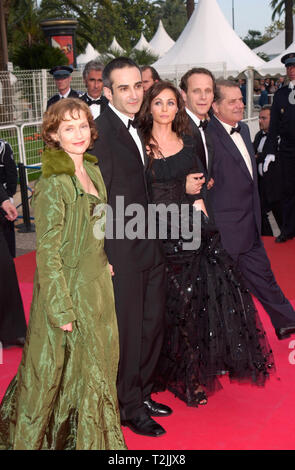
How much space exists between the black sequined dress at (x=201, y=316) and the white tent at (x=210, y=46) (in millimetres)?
16545

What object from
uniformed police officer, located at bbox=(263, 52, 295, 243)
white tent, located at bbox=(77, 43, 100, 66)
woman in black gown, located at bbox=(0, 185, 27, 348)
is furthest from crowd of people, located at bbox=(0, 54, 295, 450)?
white tent, located at bbox=(77, 43, 100, 66)

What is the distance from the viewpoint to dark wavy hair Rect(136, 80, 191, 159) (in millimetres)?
3844

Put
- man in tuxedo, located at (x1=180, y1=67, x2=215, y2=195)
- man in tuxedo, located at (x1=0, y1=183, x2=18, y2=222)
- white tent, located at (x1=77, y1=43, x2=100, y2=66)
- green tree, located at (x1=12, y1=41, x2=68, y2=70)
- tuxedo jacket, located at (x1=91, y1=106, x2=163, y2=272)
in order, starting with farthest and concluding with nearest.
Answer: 1. white tent, located at (x1=77, y1=43, x2=100, y2=66)
2. green tree, located at (x1=12, y1=41, x2=68, y2=70)
3. man in tuxedo, located at (x1=0, y1=183, x2=18, y2=222)
4. man in tuxedo, located at (x1=180, y1=67, x2=215, y2=195)
5. tuxedo jacket, located at (x1=91, y1=106, x2=163, y2=272)

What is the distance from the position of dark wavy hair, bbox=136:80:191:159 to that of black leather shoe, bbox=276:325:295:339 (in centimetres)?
175

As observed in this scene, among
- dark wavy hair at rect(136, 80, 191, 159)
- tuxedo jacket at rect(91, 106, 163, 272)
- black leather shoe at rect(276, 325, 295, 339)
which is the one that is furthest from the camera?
black leather shoe at rect(276, 325, 295, 339)

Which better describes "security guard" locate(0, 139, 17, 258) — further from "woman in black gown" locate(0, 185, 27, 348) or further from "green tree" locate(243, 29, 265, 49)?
"green tree" locate(243, 29, 265, 49)

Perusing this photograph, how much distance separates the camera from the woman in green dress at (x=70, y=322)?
289 cm

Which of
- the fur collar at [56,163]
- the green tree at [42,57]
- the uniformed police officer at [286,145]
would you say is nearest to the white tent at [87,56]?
the green tree at [42,57]

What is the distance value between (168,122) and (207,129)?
2.63ft

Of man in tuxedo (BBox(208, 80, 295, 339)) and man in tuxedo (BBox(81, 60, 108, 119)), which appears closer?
man in tuxedo (BBox(208, 80, 295, 339))

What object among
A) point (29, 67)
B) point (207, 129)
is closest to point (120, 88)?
point (207, 129)

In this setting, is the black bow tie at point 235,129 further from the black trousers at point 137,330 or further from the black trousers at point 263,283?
the black trousers at point 137,330

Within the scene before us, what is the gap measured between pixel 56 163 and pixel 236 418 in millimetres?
1904

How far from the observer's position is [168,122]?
388 centimetres
